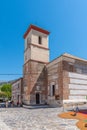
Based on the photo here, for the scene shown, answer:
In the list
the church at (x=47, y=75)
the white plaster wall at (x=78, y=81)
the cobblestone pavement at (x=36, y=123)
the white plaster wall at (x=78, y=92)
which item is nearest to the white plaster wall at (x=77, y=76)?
the church at (x=47, y=75)

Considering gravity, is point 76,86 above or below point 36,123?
above

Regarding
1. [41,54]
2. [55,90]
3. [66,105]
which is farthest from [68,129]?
[41,54]

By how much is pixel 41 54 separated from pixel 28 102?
29.3 feet

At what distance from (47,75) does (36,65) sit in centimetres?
267

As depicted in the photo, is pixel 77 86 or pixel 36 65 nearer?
pixel 77 86

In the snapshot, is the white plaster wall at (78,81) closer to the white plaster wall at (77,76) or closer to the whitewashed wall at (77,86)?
the whitewashed wall at (77,86)

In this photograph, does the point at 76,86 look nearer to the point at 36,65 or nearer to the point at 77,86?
the point at 77,86

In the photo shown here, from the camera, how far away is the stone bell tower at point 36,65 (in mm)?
27641

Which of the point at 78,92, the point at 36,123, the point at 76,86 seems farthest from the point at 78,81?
the point at 36,123

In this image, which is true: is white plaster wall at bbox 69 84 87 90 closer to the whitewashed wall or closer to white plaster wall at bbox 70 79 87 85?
the whitewashed wall

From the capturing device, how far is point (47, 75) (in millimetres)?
28891

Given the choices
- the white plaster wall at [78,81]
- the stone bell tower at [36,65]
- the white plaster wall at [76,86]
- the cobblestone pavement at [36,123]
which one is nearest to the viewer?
the cobblestone pavement at [36,123]

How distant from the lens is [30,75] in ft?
90.6

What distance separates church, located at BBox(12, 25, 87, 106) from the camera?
2491cm
